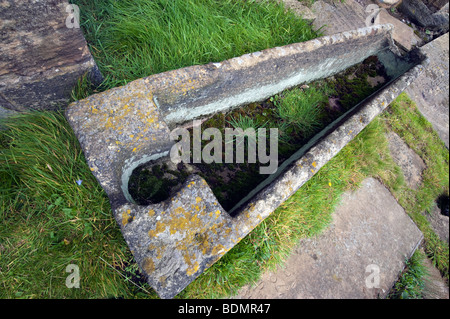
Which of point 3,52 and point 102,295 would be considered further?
point 102,295

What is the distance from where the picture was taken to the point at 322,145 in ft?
6.58

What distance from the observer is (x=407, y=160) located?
10.8 ft

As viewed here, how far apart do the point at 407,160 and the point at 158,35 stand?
3.22 meters

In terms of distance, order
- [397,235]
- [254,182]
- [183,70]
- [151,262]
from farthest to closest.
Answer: [397,235], [254,182], [183,70], [151,262]

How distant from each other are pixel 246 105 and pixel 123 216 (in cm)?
153

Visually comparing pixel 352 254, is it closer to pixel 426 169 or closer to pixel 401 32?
pixel 426 169

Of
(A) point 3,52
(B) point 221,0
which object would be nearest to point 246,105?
(B) point 221,0

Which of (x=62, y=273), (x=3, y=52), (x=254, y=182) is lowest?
(x=62, y=273)

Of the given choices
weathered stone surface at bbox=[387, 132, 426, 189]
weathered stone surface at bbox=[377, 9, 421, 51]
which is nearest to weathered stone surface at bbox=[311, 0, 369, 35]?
weathered stone surface at bbox=[377, 9, 421, 51]

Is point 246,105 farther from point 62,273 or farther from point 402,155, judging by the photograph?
point 402,155

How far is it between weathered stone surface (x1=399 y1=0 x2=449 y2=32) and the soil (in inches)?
75.5

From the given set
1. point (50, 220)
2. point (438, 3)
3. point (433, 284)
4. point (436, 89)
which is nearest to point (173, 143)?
point (50, 220)

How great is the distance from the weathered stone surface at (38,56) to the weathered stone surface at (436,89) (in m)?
4.14

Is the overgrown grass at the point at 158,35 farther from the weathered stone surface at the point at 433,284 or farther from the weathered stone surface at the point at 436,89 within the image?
the weathered stone surface at the point at 433,284
